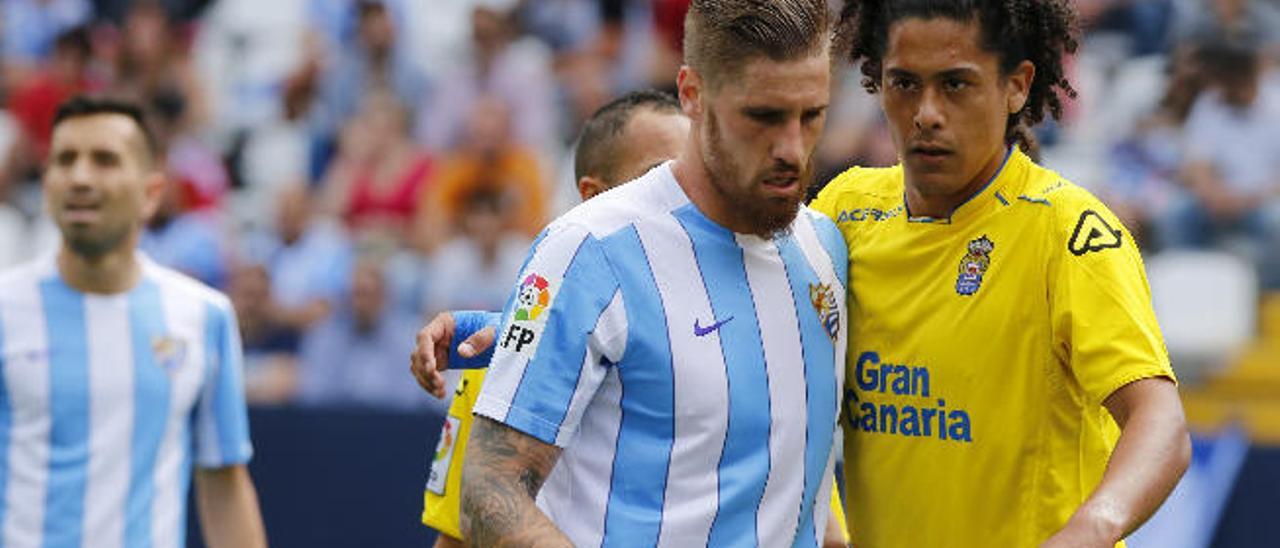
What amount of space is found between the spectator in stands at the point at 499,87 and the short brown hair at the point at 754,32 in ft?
23.4

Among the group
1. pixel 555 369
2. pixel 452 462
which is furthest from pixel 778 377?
pixel 452 462

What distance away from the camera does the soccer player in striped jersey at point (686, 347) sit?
11.6 ft

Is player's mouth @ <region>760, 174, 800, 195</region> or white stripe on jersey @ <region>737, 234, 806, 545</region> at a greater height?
player's mouth @ <region>760, 174, 800, 195</region>

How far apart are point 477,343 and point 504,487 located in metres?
0.63

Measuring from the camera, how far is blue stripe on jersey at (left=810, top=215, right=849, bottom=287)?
401 centimetres

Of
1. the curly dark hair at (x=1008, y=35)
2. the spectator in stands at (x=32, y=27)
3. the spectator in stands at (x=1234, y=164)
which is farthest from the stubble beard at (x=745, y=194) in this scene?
the spectator in stands at (x=32, y=27)

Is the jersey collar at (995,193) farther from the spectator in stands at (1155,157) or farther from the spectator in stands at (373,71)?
the spectator in stands at (373,71)

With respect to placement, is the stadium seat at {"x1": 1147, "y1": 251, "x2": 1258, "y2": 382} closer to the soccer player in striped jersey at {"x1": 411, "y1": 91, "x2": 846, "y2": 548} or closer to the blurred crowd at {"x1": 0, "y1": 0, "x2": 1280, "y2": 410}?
the blurred crowd at {"x1": 0, "y1": 0, "x2": 1280, "y2": 410}

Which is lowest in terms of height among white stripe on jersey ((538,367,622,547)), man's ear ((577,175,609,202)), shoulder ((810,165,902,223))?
white stripe on jersey ((538,367,622,547))

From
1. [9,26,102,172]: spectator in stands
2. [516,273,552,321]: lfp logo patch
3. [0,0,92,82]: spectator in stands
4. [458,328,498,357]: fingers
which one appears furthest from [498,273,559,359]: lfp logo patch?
[0,0,92,82]: spectator in stands

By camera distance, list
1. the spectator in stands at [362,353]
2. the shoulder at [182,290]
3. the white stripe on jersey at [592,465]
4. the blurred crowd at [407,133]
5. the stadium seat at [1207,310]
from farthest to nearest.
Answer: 1. the spectator in stands at [362,353]
2. the blurred crowd at [407,133]
3. the stadium seat at [1207,310]
4. the shoulder at [182,290]
5. the white stripe on jersey at [592,465]

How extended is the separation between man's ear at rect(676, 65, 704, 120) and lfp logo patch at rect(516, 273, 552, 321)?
1.46ft

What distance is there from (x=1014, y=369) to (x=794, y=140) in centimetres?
64

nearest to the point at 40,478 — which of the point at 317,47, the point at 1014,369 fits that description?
the point at 1014,369
